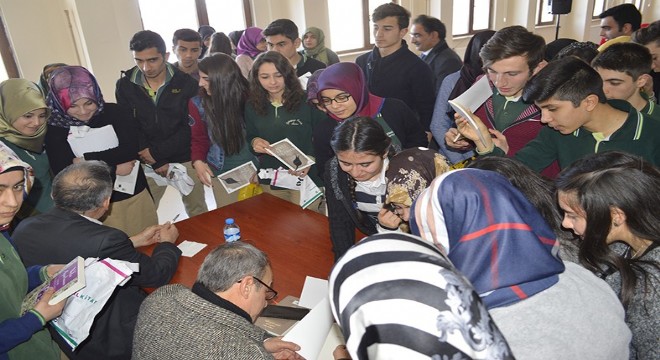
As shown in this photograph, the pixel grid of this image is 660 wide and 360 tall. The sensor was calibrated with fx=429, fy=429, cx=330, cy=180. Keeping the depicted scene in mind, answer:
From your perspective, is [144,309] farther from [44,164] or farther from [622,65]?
[622,65]

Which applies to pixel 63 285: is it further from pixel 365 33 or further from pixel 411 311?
pixel 365 33

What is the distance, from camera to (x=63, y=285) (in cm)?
158

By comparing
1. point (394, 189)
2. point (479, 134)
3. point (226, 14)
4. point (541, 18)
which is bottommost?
point (394, 189)

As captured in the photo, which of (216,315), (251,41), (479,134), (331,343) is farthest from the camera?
(251,41)

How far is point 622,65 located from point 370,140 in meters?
1.51

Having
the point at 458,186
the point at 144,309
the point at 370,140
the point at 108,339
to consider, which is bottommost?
the point at 108,339

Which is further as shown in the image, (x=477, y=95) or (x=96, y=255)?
(x=477, y=95)

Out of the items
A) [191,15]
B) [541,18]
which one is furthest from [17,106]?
[541,18]

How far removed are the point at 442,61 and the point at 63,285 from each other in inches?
142

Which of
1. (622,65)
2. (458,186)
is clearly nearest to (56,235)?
(458,186)

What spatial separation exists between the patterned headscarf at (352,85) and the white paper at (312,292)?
3.46ft

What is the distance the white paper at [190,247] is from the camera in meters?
2.28

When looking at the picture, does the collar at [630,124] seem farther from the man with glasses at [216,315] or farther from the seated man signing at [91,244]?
the seated man signing at [91,244]

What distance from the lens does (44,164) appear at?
285 centimetres
